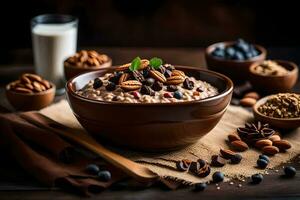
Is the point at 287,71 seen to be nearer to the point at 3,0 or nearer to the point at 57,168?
the point at 57,168

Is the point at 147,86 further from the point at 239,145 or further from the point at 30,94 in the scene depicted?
the point at 30,94

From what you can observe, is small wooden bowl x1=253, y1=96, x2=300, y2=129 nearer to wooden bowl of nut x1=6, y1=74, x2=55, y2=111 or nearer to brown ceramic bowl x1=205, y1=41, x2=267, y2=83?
brown ceramic bowl x1=205, y1=41, x2=267, y2=83

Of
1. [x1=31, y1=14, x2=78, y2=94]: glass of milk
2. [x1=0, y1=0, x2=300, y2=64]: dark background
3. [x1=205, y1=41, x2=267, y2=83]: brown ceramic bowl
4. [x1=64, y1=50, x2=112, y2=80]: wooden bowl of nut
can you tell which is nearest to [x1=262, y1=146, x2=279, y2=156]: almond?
[x1=205, y1=41, x2=267, y2=83]: brown ceramic bowl

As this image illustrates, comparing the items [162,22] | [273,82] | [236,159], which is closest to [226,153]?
[236,159]

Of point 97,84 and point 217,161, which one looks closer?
point 217,161

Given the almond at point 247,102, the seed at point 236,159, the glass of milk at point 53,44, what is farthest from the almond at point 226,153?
the glass of milk at point 53,44

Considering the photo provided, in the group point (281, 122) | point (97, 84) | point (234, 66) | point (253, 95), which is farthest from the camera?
point (234, 66)

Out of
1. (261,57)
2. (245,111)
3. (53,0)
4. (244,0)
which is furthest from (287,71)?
(53,0)
